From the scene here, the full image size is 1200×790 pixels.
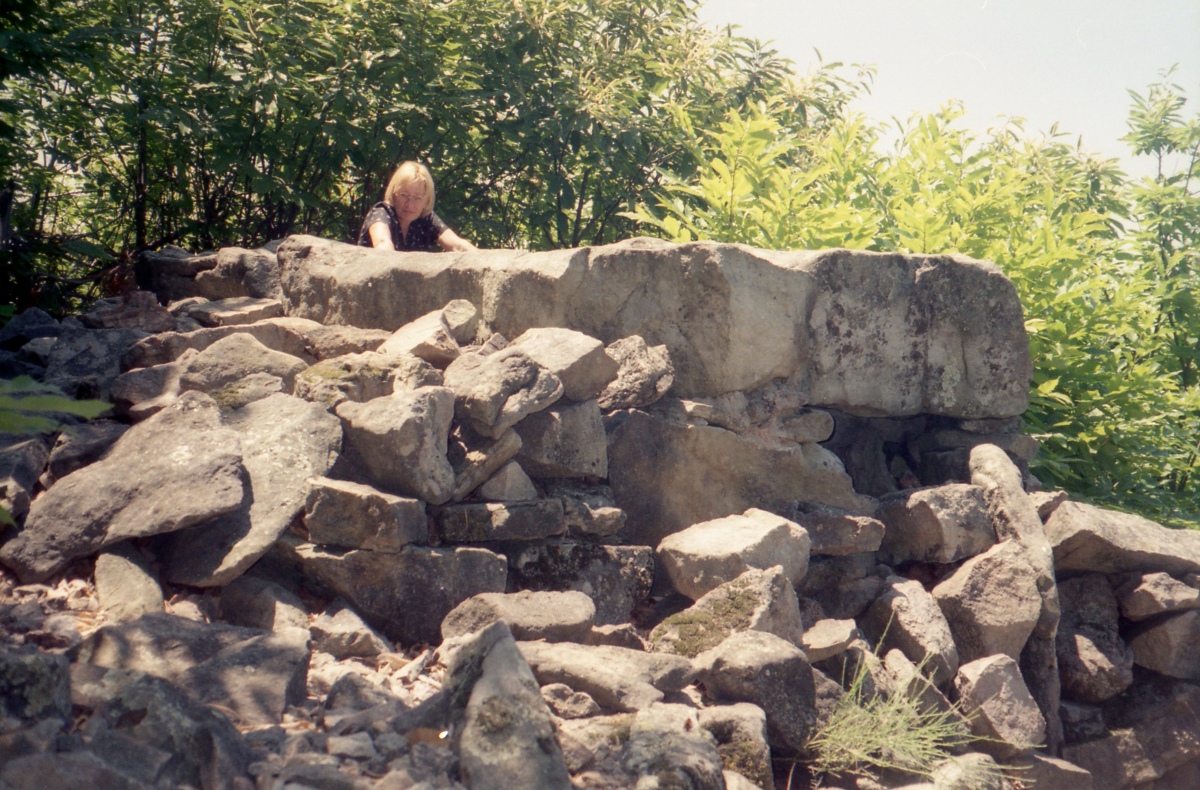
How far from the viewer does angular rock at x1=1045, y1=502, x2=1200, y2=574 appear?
475 cm

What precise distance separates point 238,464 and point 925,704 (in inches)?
117

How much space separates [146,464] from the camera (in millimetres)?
3547

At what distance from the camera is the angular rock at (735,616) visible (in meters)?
3.52

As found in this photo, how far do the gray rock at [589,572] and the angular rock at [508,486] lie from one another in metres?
0.22

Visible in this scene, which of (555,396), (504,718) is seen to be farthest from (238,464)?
(504,718)

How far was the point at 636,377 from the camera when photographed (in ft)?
14.6

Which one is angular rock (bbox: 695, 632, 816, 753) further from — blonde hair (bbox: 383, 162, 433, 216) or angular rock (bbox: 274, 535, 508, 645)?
blonde hair (bbox: 383, 162, 433, 216)

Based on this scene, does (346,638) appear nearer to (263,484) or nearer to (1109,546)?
(263,484)

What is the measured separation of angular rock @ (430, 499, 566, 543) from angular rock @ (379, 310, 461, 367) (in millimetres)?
876

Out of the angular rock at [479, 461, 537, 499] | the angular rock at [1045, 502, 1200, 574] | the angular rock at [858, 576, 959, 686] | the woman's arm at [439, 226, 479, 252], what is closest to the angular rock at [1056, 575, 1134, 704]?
the angular rock at [1045, 502, 1200, 574]

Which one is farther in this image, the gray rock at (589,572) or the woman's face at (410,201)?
the woman's face at (410,201)

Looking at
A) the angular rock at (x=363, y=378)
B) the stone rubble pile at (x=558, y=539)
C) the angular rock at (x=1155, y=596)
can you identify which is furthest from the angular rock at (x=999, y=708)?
the angular rock at (x=363, y=378)

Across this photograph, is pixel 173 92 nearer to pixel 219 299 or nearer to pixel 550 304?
pixel 219 299

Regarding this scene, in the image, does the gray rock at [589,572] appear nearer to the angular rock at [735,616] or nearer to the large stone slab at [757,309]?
the angular rock at [735,616]
